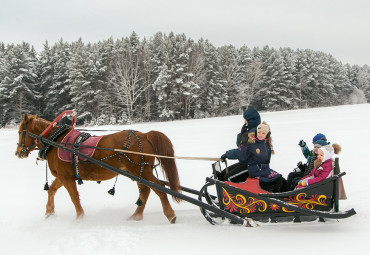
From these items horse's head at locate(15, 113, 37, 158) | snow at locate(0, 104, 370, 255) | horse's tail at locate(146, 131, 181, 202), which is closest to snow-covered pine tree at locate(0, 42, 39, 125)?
snow at locate(0, 104, 370, 255)

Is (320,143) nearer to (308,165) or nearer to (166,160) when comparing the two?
(308,165)

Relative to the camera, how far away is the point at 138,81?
34812 millimetres

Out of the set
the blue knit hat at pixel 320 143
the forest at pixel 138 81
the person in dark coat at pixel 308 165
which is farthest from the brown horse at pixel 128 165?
the forest at pixel 138 81

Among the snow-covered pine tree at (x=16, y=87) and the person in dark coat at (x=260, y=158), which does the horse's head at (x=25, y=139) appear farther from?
the snow-covered pine tree at (x=16, y=87)

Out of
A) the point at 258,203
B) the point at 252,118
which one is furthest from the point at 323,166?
the point at 252,118

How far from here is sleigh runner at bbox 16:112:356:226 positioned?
12.4ft

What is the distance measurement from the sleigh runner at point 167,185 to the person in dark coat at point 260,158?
0.20 metres

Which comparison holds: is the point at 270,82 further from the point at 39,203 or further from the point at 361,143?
the point at 39,203

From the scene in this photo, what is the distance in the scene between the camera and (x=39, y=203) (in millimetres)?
6016

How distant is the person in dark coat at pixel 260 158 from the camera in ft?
13.3

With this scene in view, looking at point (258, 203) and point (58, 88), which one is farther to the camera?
point (58, 88)

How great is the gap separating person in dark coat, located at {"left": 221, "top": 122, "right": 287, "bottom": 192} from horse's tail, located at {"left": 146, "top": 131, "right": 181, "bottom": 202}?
1217mm

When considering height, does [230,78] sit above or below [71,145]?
above

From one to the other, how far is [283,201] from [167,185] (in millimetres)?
1961
